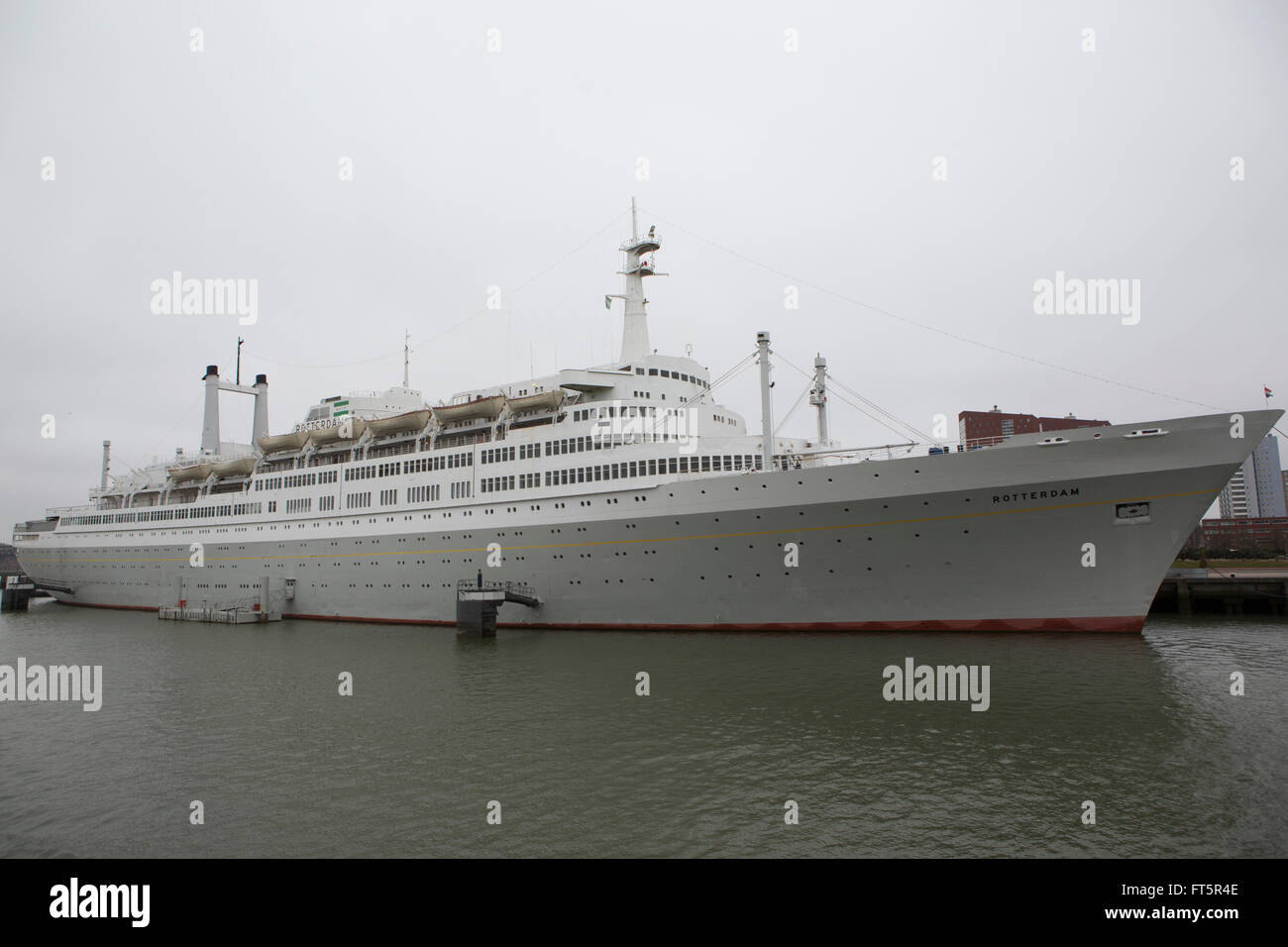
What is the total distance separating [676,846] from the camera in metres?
7.94

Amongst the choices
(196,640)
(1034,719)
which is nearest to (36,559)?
(196,640)

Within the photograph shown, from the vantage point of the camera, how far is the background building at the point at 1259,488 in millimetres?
98938

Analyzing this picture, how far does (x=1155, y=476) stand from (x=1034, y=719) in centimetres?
936

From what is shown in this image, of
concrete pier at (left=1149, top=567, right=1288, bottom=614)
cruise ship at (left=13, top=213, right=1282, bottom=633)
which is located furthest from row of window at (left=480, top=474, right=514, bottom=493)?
concrete pier at (left=1149, top=567, right=1288, bottom=614)

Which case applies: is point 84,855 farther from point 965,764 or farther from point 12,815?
point 965,764

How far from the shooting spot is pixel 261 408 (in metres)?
42.6

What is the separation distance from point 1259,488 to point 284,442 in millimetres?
132789

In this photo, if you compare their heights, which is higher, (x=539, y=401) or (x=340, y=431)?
(x=539, y=401)

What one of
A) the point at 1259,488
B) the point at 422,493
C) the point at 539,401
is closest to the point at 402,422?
the point at 422,493

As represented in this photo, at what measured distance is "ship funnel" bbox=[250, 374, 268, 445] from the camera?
138 ft

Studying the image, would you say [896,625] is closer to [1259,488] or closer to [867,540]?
[867,540]

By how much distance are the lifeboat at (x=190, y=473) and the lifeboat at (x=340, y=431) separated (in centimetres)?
993

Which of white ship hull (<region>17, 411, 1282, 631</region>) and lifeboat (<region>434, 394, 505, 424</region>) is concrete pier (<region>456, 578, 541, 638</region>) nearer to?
white ship hull (<region>17, 411, 1282, 631</region>)

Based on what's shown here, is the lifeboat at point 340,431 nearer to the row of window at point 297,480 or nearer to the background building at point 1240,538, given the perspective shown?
the row of window at point 297,480
